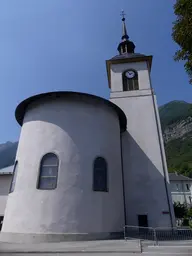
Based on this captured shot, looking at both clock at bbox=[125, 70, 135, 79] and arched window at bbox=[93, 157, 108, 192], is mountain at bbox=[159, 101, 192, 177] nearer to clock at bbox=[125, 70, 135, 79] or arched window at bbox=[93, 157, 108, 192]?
Result: clock at bbox=[125, 70, 135, 79]

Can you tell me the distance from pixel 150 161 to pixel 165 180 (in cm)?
177

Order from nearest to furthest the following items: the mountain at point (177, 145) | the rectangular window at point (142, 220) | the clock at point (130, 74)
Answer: the rectangular window at point (142, 220) → the clock at point (130, 74) → the mountain at point (177, 145)

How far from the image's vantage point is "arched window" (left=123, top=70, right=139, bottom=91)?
19594mm

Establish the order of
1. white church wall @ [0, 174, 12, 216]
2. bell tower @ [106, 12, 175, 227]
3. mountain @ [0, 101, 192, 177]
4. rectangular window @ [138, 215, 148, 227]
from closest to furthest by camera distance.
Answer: rectangular window @ [138, 215, 148, 227] < bell tower @ [106, 12, 175, 227] < white church wall @ [0, 174, 12, 216] < mountain @ [0, 101, 192, 177]

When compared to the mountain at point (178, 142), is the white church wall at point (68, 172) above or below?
below

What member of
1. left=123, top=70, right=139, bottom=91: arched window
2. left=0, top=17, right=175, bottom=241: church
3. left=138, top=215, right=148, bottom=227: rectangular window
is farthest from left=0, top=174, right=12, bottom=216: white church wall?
left=123, top=70, right=139, bottom=91: arched window


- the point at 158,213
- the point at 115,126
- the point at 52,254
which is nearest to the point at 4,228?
the point at 52,254

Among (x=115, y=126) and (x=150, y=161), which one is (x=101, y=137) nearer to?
(x=115, y=126)

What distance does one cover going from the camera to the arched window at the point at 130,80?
771 inches

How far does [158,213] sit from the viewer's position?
1370 centimetres

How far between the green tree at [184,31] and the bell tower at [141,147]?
1004 cm

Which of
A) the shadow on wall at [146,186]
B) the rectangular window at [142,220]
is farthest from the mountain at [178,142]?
the rectangular window at [142,220]

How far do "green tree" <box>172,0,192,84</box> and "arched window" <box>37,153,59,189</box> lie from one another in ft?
26.5

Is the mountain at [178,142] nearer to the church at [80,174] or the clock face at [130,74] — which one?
the clock face at [130,74]
